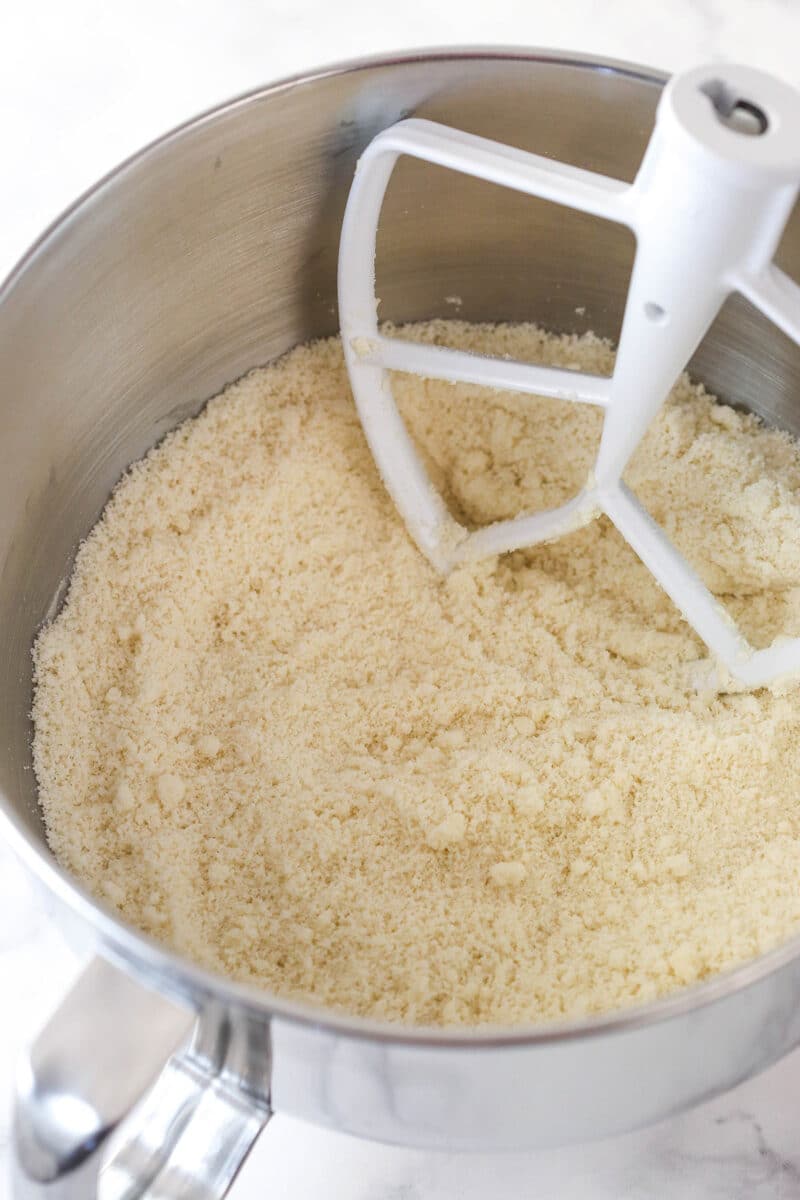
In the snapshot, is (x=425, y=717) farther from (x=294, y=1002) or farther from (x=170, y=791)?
(x=294, y=1002)

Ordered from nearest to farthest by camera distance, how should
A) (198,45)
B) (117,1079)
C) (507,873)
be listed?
1. (117,1079)
2. (507,873)
3. (198,45)

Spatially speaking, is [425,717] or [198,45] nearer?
[425,717]

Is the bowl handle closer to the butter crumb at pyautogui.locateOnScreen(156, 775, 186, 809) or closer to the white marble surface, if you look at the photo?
the butter crumb at pyautogui.locateOnScreen(156, 775, 186, 809)

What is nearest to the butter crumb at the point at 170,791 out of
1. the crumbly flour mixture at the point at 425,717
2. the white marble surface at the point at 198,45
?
the crumbly flour mixture at the point at 425,717

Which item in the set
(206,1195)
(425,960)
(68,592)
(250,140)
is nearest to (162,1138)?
(206,1195)

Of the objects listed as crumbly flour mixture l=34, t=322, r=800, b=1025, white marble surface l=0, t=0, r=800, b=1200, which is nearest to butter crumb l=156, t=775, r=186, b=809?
crumbly flour mixture l=34, t=322, r=800, b=1025

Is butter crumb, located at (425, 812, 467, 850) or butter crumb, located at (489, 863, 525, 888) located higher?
butter crumb, located at (425, 812, 467, 850)

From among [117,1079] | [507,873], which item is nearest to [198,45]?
[507,873]
